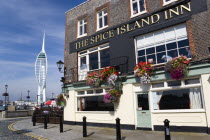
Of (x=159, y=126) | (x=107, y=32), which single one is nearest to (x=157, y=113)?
(x=159, y=126)

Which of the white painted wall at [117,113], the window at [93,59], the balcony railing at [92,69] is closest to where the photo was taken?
the white painted wall at [117,113]

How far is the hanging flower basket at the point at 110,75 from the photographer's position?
11172mm

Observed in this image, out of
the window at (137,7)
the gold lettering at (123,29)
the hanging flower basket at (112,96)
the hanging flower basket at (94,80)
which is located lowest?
the hanging flower basket at (112,96)

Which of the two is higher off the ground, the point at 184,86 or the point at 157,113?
the point at 184,86

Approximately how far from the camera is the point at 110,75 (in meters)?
11.4

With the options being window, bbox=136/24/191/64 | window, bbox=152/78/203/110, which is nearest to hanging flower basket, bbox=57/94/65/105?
window, bbox=136/24/191/64

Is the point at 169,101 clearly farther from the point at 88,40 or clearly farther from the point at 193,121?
the point at 88,40

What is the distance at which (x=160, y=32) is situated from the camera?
1073cm

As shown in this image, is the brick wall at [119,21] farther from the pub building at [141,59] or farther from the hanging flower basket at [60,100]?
the hanging flower basket at [60,100]

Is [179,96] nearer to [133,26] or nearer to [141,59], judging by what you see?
[141,59]

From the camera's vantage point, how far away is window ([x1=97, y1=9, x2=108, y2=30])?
1391cm

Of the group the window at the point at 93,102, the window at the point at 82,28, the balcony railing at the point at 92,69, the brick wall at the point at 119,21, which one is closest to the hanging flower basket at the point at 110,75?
the balcony railing at the point at 92,69

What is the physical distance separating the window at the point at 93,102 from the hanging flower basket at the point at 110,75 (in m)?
1.17

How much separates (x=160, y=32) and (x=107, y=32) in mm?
4065
